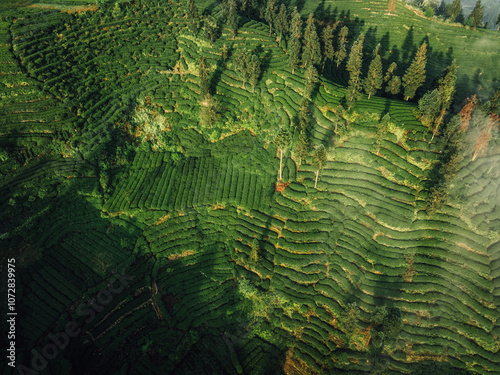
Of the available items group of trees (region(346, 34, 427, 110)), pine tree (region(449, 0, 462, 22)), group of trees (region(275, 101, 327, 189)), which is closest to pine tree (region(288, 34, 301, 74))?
group of trees (region(346, 34, 427, 110))

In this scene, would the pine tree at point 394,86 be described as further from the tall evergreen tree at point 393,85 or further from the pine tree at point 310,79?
the pine tree at point 310,79

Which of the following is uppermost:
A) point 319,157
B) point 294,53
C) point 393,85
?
point 294,53

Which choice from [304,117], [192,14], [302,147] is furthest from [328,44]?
[192,14]

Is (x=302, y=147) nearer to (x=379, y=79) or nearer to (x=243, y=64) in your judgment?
(x=379, y=79)

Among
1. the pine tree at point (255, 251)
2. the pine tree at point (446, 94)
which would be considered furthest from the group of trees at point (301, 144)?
the pine tree at point (446, 94)

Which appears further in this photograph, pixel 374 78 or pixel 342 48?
pixel 342 48

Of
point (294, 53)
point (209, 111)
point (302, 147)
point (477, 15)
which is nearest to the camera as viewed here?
point (302, 147)

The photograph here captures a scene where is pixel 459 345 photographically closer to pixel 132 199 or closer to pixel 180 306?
pixel 180 306
